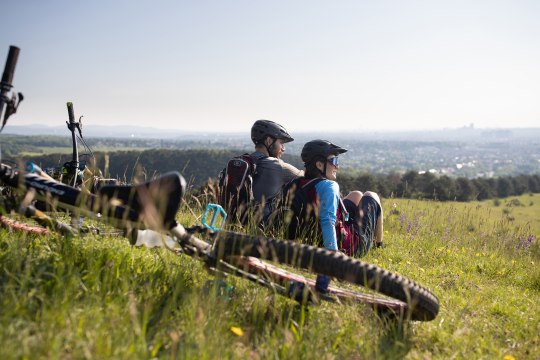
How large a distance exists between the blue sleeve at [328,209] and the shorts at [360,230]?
0.75 meters

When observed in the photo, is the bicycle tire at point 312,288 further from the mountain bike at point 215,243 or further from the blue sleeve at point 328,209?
the blue sleeve at point 328,209

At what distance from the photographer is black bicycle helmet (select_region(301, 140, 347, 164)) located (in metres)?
4.78

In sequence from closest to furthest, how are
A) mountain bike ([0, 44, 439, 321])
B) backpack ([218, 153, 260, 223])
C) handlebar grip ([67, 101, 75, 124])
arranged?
1. mountain bike ([0, 44, 439, 321])
2. handlebar grip ([67, 101, 75, 124])
3. backpack ([218, 153, 260, 223])

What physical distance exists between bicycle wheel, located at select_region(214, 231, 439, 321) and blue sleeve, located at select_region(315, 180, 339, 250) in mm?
1283

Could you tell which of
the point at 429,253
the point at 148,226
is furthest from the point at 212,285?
the point at 429,253

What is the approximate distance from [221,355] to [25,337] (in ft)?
3.02

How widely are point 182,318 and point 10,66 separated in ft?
6.77

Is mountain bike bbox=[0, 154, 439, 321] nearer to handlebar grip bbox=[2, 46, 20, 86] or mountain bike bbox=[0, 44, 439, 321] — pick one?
mountain bike bbox=[0, 44, 439, 321]

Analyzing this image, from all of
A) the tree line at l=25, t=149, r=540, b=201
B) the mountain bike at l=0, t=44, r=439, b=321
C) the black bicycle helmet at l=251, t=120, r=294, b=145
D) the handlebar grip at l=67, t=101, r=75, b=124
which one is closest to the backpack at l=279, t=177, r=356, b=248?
the black bicycle helmet at l=251, t=120, r=294, b=145

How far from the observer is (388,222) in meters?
8.85

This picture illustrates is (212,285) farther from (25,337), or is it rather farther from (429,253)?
(429,253)

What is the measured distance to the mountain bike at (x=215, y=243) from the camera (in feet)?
8.00

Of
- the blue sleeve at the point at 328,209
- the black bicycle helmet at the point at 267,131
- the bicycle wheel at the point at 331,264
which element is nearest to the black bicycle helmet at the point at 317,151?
the blue sleeve at the point at 328,209

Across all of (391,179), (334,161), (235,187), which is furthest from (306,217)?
(391,179)
